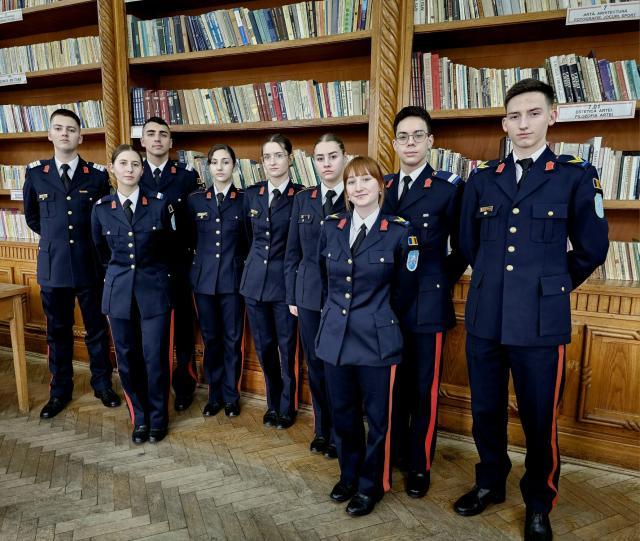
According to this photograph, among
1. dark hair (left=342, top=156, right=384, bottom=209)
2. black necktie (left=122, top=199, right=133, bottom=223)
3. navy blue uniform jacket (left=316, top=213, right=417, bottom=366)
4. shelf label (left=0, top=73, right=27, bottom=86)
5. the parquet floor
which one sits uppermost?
shelf label (left=0, top=73, right=27, bottom=86)

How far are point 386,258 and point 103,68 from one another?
2.68 metres

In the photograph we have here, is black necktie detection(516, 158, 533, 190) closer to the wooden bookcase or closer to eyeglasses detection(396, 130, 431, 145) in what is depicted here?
eyeglasses detection(396, 130, 431, 145)

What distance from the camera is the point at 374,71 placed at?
2586mm

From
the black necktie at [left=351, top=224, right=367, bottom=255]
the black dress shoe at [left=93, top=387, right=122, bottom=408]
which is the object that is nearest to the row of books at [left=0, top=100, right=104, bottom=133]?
the black dress shoe at [left=93, top=387, right=122, bottom=408]

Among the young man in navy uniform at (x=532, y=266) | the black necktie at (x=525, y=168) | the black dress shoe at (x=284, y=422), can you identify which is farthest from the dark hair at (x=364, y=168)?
the black dress shoe at (x=284, y=422)

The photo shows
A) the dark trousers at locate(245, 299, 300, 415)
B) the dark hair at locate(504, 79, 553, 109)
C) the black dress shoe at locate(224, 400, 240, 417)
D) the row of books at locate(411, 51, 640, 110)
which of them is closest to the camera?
the dark hair at locate(504, 79, 553, 109)

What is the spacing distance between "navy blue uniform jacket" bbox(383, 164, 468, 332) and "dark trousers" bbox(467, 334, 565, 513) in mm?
181

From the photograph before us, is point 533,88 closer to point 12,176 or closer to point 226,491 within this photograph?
point 226,491

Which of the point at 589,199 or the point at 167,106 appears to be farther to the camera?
the point at 167,106

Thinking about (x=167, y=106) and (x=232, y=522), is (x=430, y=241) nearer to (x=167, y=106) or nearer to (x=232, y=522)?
(x=232, y=522)

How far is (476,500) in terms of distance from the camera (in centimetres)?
190

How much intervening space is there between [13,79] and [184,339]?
2.51m

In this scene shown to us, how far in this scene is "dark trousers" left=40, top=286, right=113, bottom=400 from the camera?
2.82 metres

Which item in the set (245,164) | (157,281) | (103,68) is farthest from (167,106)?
(157,281)
